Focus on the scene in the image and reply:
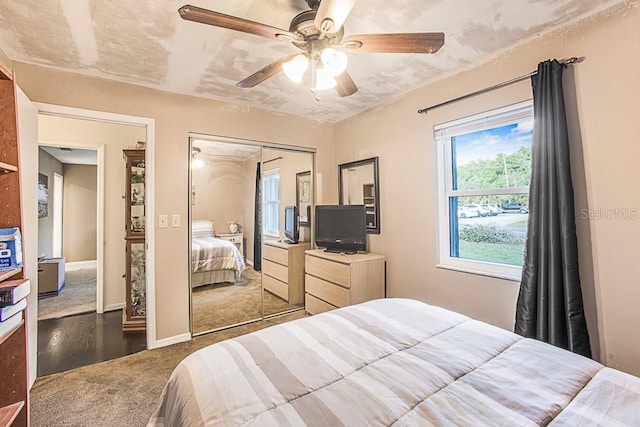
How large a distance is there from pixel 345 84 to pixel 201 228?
2.11m

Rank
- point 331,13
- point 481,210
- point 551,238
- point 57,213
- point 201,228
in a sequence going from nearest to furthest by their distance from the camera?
point 331,13 < point 551,238 < point 481,210 < point 201,228 < point 57,213

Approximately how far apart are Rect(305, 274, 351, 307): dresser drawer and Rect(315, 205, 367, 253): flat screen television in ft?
1.35

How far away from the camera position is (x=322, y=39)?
1519mm

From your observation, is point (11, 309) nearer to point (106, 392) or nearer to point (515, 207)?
point (106, 392)

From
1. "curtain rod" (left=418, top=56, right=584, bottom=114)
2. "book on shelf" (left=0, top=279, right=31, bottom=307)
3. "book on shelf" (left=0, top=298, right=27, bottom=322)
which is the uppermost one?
"curtain rod" (left=418, top=56, right=584, bottom=114)

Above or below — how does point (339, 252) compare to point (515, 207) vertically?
below

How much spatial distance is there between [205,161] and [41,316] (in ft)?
8.80

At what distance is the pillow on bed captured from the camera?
2990 millimetres

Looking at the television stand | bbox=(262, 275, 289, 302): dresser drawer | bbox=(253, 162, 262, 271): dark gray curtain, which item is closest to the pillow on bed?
bbox=(253, 162, 262, 271): dark gray curtain

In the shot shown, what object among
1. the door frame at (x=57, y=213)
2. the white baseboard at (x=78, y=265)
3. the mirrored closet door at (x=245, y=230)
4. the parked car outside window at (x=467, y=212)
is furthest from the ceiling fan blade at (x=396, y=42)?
the white baseboard at (x=78, y=265)

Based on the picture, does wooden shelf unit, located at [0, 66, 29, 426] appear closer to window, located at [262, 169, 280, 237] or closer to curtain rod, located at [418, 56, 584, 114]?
window, located at [262, 169, 280, 237]

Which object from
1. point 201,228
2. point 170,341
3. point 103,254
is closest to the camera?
point 170,341

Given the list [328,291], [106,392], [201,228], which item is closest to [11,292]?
[106,392]

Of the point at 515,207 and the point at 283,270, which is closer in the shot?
the point at 515,207
